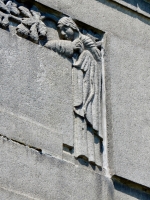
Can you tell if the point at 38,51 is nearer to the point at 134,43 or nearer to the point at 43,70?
the point at 43,70

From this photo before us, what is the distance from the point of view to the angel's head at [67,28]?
29.2ft

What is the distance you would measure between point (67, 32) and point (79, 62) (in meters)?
0.31

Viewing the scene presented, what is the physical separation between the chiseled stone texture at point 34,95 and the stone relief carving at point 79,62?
77 mm

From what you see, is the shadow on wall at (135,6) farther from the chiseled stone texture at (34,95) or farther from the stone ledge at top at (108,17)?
the chiseled stone texture at (34,95)

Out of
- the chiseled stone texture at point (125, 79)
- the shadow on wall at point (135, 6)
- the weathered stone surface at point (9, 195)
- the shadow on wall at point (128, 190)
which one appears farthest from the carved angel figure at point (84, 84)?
the weathered stone surface at point (9, 195)

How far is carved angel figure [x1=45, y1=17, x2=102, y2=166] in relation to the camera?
8469 millimetres

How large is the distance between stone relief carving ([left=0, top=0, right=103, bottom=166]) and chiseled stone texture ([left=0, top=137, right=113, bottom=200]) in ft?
0.76

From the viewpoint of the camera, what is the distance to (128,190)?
8531mm

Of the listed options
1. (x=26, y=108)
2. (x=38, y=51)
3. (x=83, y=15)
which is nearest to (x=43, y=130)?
(x=26, y=108)

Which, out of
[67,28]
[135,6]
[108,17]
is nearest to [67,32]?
[67,28]

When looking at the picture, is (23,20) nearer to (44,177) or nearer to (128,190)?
(44,177)

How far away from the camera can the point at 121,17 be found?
9477 millimetres

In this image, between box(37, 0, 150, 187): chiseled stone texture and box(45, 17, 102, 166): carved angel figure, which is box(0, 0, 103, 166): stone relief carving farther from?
box(37, 0, 150, 187): chiseled stone texture

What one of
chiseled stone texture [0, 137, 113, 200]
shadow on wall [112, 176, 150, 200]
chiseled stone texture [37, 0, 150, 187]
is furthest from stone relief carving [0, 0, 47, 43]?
shadow on wall [112, 176, 150, 200]
